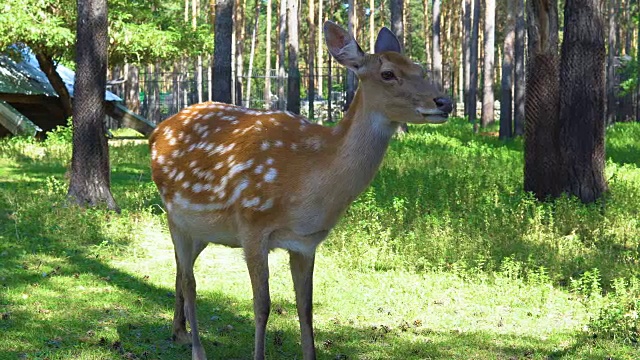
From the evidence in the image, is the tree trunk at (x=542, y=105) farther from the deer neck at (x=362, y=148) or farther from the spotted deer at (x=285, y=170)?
the deer neck at (x=362, y=148)

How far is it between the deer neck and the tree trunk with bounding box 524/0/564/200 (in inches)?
336

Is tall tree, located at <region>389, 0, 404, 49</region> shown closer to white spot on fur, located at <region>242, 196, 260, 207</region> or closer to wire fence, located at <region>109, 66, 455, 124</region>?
wire fence, located at <region>109, 66, 455, 124</region>

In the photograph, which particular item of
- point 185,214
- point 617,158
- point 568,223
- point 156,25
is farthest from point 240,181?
point 156,25

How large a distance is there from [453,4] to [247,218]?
2281 inches

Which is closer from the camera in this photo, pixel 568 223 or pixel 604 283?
pixel 604 283

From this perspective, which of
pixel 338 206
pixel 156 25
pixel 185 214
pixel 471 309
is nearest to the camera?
pixel 338 206

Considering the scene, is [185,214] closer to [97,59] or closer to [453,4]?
[97,59]

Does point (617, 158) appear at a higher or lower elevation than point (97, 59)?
lower

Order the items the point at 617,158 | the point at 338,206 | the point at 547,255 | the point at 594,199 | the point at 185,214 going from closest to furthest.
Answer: the point at 338,206 → the point at 185,214 → the point at 547,255 → the point at 594,199 → the point at 617,158

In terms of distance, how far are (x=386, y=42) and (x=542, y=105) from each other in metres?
8.60

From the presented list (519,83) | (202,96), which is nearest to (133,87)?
(202,96)

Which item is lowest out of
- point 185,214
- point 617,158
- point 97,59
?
point 617,158

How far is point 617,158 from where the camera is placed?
21281 mm

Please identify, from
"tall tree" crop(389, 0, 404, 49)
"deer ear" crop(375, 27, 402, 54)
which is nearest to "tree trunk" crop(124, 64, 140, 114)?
"tall tree" crop(389, 0, 404, 49)
